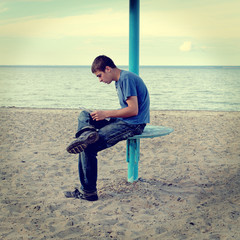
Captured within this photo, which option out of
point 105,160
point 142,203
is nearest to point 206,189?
→ point 142,203

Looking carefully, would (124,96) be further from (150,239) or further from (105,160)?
(105,160)

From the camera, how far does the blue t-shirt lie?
3770 millimetres

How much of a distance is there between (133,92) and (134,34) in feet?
2.91

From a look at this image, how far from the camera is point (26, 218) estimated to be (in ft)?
11.9

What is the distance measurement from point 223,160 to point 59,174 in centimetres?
274

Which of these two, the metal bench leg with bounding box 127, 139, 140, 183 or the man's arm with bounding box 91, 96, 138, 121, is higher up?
the man's arm with bounding box 91, 96, 138, 121

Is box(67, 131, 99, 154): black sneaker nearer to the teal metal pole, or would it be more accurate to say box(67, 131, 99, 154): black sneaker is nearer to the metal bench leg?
the metal bench leg

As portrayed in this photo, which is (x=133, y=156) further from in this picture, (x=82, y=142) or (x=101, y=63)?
(x=101, y=63)

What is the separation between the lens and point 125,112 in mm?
3809

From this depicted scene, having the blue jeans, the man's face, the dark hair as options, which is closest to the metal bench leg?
the blue jeans

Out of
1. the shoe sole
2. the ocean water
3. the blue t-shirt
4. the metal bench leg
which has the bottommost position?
the ocean water

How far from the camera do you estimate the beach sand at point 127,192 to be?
11.1ft

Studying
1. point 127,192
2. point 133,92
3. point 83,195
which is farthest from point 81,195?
point 133,92

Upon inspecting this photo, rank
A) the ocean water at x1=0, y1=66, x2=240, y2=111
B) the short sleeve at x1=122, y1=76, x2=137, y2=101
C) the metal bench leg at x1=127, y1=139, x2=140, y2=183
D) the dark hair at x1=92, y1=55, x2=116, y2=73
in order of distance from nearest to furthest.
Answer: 1. the short sleeve at x1=122, y1=76, x2=137, y2=101
2. the dark hair at x1=92, y1=55, x2=116, y2=73
3. the metal bench leg at x1=127, y1=139, x2=140, y2=183
4. the ocean water at x1=0, y1=66, x2=240, y2=111
